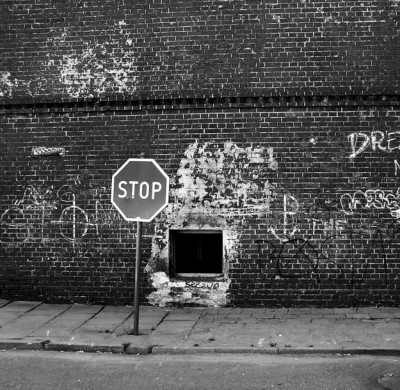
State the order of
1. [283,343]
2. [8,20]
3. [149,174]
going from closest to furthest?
[283,343]
[149,174]
[8,20]

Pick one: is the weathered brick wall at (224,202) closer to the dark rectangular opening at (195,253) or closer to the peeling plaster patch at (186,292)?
the peeling plaster patch at (186,292)

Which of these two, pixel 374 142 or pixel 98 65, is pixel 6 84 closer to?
pixel 98 65

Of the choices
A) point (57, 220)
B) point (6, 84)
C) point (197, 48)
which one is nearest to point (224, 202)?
point (197, 48)

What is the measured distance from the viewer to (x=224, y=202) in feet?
30.8

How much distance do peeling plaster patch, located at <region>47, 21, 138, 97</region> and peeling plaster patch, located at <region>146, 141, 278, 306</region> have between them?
179cm

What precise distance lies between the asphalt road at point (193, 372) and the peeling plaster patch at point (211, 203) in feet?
8.40

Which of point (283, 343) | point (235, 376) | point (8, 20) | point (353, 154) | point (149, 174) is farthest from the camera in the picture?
point (8, 20)

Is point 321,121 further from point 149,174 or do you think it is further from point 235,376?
point 235,376

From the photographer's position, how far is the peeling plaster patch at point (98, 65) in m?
9.59

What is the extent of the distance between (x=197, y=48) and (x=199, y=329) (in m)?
4.78

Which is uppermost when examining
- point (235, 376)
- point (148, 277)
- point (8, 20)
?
point (8, 20)

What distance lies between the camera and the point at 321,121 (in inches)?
364

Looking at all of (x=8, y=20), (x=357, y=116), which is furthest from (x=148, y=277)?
(x=8, y=20)

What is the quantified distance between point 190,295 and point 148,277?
805 mm
